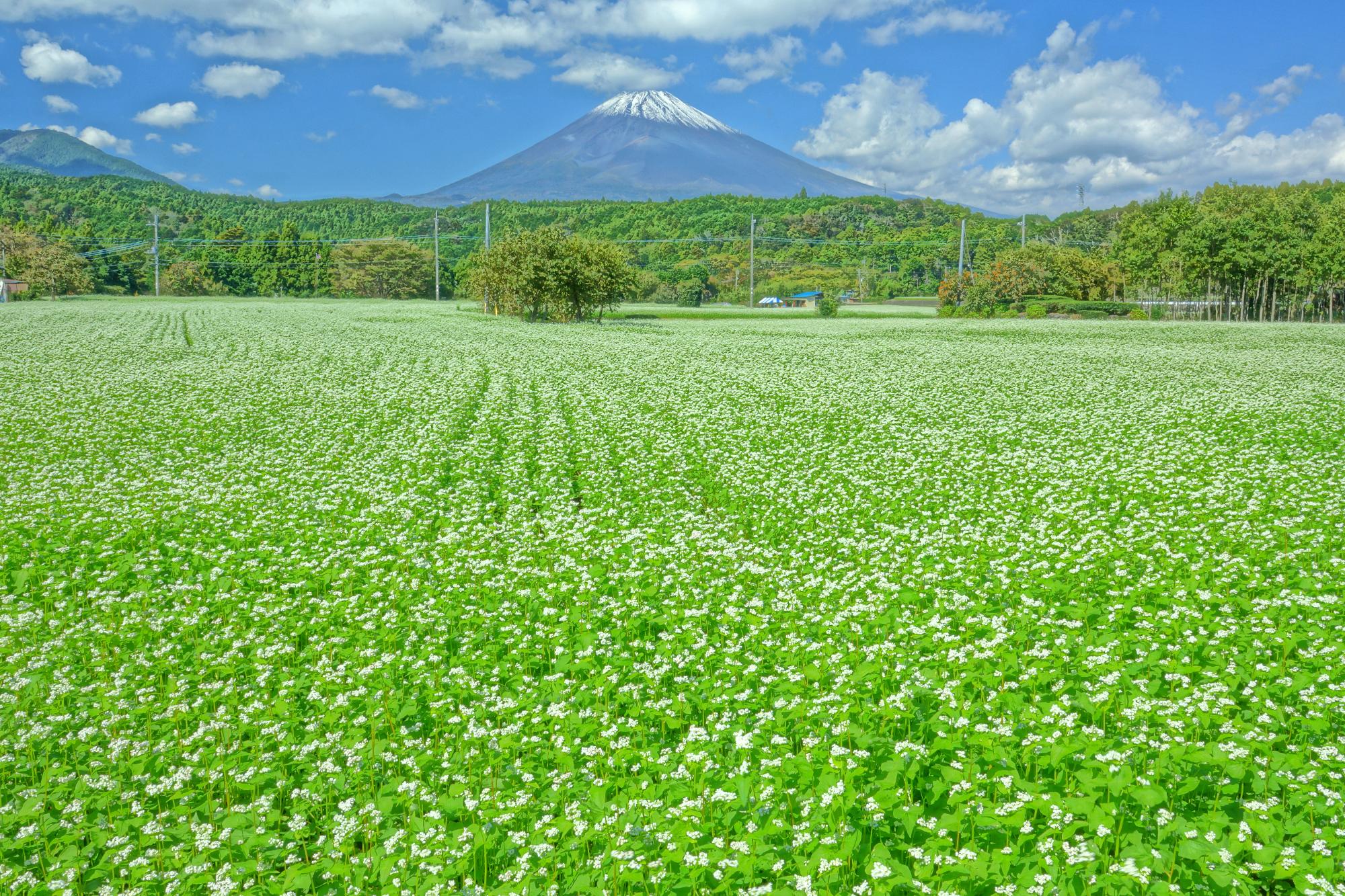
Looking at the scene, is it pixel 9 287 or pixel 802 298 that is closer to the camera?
pixel 9 287

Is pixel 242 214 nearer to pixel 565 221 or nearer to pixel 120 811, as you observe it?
pixel 565 221

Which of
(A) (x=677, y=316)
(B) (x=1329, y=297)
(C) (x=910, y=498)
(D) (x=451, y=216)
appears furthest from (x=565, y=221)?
(C) (x=910, y=498)

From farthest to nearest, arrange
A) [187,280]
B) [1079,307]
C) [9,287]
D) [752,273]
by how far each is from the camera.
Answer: [187,280] → [9,287] → [752,273] → [1079,307]

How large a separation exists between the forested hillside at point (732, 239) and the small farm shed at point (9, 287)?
24.3ft

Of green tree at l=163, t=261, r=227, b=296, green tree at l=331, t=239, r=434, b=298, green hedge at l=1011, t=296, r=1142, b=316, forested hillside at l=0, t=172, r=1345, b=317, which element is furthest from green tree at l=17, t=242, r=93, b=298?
green hedge at l=1011, t=296, r=1142, b=316

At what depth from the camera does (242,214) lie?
530 feet

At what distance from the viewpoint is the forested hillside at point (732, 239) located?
71.9 metres

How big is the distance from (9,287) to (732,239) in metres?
87.4

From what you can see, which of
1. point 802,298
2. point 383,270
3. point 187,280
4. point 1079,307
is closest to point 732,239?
point 802,298

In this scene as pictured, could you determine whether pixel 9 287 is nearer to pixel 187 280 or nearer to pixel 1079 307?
pixel 187 280

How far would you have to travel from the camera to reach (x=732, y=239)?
12281 centimetres

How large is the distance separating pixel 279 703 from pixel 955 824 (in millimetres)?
5079

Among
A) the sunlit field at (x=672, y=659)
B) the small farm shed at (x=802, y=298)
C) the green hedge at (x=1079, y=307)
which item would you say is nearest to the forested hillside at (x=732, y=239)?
the small farm shed at (x=802, y=298)

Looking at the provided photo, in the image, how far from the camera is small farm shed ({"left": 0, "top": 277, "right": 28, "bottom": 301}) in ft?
274
